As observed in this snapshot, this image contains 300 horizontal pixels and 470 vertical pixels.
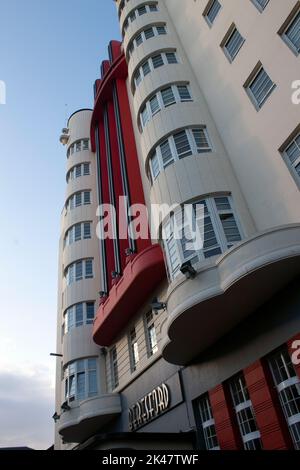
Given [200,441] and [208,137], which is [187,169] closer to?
[208,137]

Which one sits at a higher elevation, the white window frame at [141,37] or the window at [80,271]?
the white window frame at [141,37]

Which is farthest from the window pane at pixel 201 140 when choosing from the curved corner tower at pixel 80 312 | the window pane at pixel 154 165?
the curved corner tower at pixel 80 312

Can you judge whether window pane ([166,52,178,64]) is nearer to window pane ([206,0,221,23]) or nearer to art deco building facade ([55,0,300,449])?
art deco building facade ([55,0,300,449])

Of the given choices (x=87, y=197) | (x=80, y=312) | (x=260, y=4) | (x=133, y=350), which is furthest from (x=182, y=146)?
(x=87, y=197)

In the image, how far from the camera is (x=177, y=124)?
57.5 ft

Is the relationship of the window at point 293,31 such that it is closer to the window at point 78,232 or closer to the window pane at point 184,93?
the window pane at point 184,93

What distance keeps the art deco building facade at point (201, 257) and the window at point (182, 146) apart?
0.07m

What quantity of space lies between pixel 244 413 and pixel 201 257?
5.00m

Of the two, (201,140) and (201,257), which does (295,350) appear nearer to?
(201,257)

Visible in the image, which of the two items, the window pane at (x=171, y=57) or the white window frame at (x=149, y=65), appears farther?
the window pane at (x=171, y=57)

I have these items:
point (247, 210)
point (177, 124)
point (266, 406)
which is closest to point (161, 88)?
point (177, 124)

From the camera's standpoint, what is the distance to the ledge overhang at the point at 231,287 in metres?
10.9

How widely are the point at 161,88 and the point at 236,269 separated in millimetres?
11530

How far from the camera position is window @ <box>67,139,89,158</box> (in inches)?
1298
